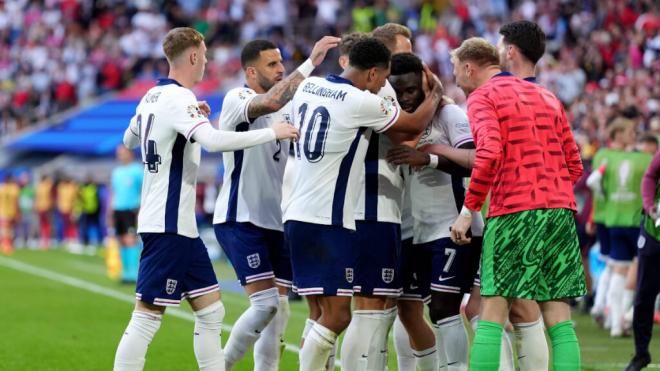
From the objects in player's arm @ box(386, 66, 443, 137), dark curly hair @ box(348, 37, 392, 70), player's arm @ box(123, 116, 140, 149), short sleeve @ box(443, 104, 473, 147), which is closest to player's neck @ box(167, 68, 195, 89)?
player's arm @ box(123, 116, 140, 149)

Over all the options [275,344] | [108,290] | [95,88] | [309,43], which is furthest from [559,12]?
[275,344]

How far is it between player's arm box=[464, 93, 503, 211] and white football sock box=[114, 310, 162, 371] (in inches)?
87.3

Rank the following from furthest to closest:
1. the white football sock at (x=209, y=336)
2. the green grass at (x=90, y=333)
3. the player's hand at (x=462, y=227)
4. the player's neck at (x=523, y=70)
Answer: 1. the green grass at (x=90, y=333)
2. the white football sock at (x=209, y=336)
3. the player's neck at (x=523, y=70)
4. the player's hand at (x=462, y=227)

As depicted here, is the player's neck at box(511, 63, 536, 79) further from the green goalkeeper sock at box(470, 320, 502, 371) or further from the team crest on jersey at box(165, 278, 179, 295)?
the team crest on jersey at box(165, 278, 179, 295)

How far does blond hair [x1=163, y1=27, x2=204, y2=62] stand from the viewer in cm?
818

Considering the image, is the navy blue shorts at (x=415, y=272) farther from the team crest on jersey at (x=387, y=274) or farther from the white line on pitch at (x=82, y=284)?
the white line on pitch at (x=82, y=284)

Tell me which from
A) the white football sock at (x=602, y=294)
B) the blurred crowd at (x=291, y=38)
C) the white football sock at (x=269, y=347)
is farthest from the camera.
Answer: the blurred crowd at (x=291, y=38)

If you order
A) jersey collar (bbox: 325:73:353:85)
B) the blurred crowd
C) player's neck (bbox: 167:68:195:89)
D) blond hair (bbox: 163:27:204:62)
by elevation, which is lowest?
player's neck (bbox: 167:68:195:89)

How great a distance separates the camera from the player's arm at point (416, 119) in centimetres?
802

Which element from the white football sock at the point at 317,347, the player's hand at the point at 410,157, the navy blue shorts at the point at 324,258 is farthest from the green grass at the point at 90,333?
the player's hand at the point at 410,157

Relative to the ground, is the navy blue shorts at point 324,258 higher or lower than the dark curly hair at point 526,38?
lower

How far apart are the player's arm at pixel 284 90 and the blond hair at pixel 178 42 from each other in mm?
626

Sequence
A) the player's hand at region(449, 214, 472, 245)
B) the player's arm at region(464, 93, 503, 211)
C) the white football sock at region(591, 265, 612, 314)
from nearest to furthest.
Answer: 1. the player's arm at region(464, 93, 503, 211)
2. the player's hand at region(449, 214, 472, 245)
3. the white football sock at region(591, 265, 612, 314)

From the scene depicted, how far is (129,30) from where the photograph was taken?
38625 mm
